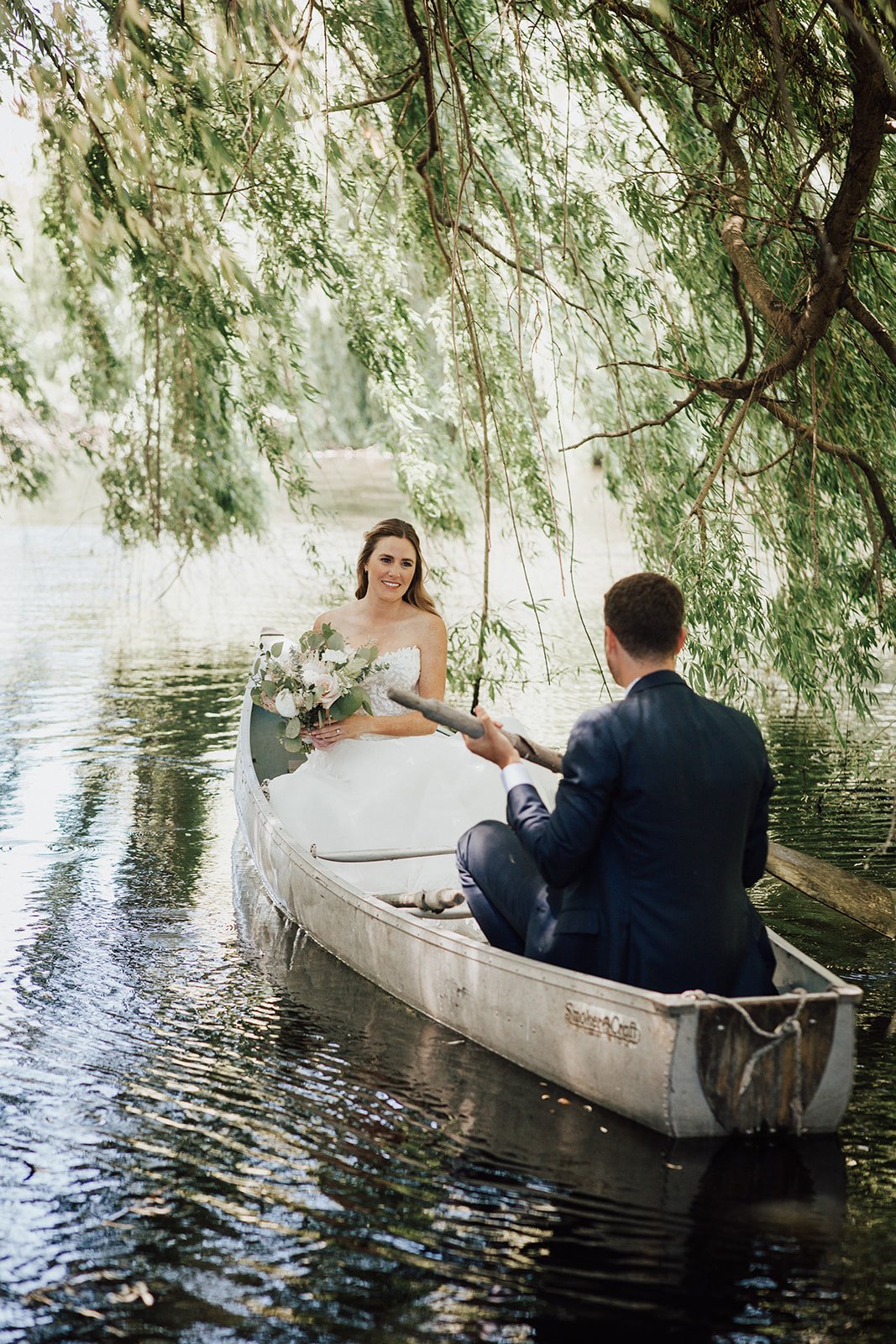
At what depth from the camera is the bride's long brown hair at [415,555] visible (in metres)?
6.04

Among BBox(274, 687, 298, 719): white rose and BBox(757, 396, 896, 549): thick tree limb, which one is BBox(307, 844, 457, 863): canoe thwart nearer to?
BBox(274, 687, 298, 719): white rose

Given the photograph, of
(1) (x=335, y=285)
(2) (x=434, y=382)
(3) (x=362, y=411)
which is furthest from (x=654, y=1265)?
(3) (x=362, y=411)

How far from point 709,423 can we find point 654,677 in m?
3.21

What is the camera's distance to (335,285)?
7062 millimetres

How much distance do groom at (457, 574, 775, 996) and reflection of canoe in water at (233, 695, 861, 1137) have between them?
0.13m

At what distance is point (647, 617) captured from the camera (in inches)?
133

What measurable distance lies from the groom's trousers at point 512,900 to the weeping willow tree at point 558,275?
1.48m

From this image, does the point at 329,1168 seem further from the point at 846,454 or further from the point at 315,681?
the point at 846,454

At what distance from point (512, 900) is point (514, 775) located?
40cm

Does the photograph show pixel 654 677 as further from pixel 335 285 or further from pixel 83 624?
pixel 83 624

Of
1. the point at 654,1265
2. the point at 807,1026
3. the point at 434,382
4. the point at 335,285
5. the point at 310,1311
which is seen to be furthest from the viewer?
the point at 434,382

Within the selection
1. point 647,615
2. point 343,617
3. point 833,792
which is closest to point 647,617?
point 647,615

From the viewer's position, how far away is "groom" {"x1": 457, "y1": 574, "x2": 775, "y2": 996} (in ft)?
10.9

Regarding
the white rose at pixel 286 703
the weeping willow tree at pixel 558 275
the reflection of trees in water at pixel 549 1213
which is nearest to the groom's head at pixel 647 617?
the reflection of trees in water at pixel 549 1213
